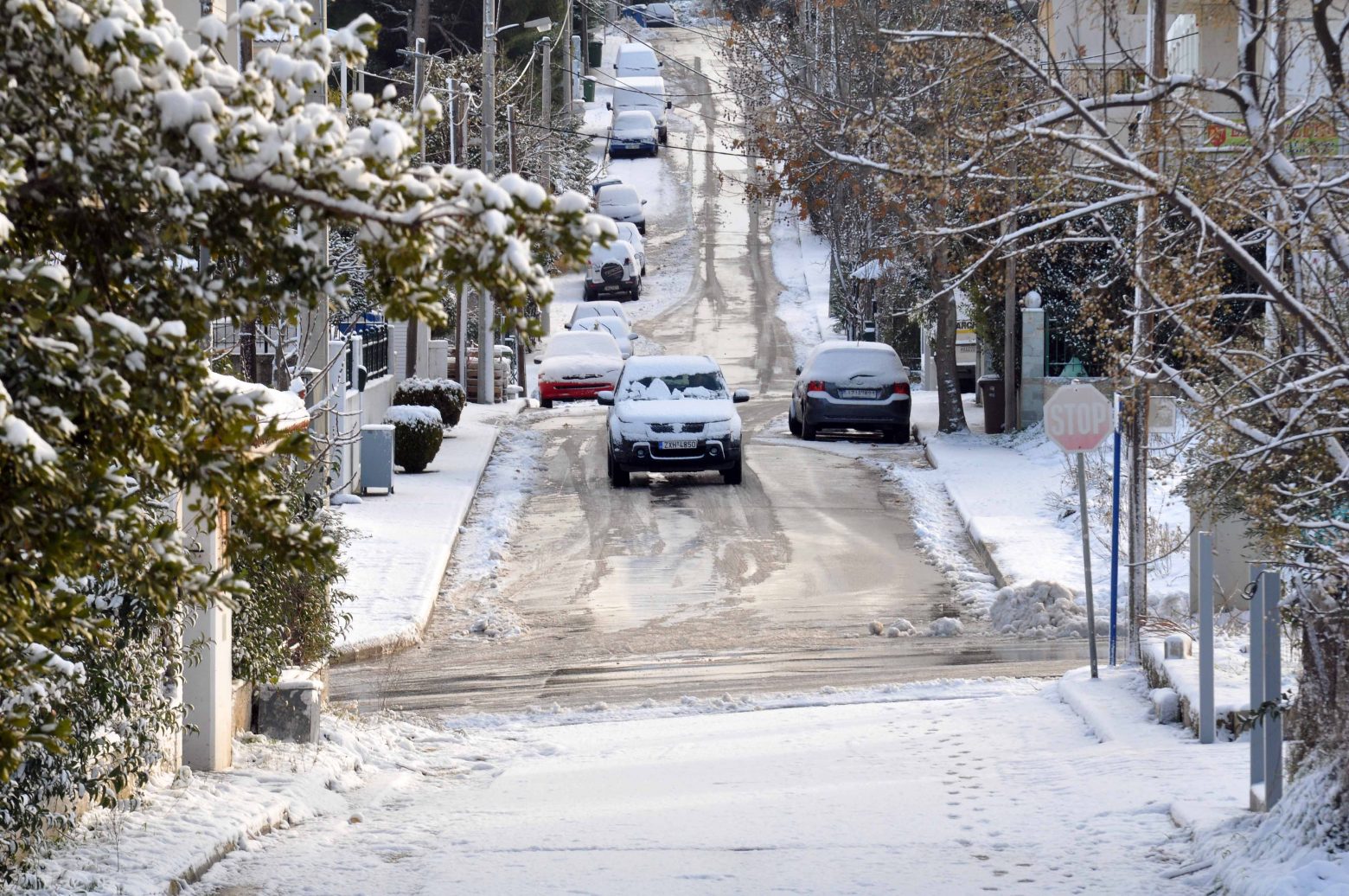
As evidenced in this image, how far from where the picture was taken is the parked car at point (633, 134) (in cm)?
7400

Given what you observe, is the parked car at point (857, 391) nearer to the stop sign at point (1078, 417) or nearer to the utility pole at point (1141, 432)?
the utility pole at point (1141, 432)

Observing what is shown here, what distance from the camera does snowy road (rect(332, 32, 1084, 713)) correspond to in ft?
45.0

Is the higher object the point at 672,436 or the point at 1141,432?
the point at 1141,432

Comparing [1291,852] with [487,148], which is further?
[487,148]

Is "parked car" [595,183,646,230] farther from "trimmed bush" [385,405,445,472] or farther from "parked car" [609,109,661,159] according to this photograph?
"trimmed bush" [385,405,445,472]

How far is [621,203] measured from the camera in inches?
2436

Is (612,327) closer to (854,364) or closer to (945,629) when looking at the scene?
(854,364)

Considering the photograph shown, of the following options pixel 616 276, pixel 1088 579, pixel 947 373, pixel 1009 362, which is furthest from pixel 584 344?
pixel 1088 579

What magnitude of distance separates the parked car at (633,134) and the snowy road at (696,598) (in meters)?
45.0

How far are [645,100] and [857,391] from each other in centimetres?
5465

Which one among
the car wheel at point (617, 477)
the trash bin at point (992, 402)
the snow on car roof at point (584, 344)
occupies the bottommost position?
the car wheel at point (617, 477)

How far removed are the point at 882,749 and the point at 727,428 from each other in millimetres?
12897

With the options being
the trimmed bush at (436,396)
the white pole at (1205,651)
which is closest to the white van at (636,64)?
the trimmed bush at (436,396)

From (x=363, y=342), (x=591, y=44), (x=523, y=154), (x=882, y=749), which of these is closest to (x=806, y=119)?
(x=882, y=749)
